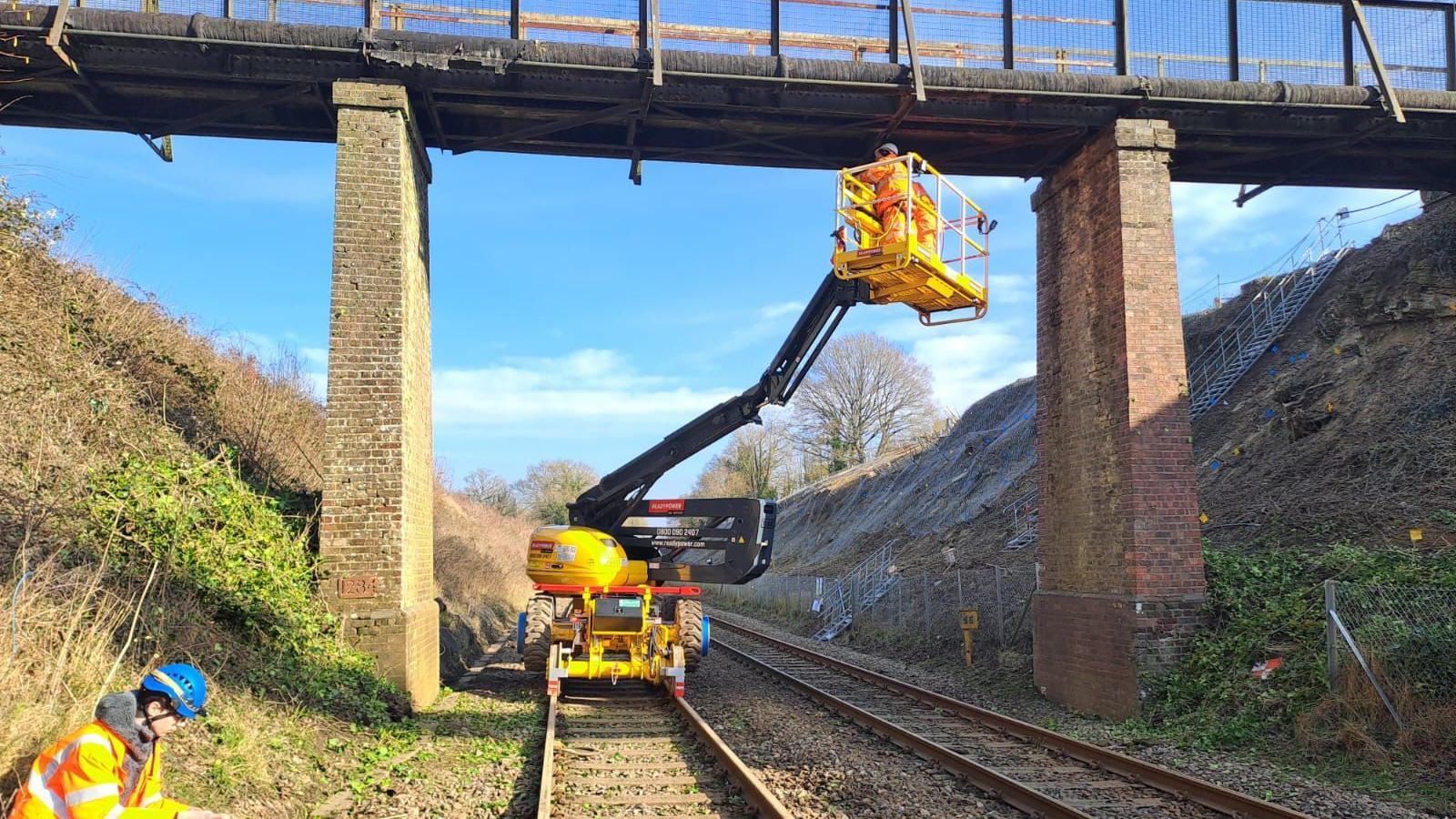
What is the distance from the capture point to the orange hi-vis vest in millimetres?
3871

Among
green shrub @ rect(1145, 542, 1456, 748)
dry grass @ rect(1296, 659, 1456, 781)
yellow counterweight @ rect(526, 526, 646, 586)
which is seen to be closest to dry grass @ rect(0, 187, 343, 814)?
yellow counterweight @ rect(526, 526, 646, 586)

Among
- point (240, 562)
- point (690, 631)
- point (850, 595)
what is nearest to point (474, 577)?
point (850, 595)

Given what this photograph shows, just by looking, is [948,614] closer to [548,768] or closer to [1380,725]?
[1380,725]

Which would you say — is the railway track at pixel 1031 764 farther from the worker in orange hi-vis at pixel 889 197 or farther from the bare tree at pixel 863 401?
the bare tree at pixel 863 401

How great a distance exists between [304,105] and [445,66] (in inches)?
97.7

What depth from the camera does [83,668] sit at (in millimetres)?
6004

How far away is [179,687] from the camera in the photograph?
414cm

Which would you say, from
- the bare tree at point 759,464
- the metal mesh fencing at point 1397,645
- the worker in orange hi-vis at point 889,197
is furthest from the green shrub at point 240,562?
the bare tree at point 759,464

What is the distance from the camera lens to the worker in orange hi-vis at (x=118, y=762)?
3.88m

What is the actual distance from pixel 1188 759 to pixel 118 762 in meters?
8.88

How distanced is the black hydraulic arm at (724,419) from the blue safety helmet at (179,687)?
29.0 feet

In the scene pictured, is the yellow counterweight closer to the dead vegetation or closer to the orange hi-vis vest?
the dead vegetation

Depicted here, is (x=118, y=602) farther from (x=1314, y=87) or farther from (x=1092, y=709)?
(x=1314, y=87)

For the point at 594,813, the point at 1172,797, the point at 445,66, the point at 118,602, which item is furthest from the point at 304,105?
the point at 1172,797
